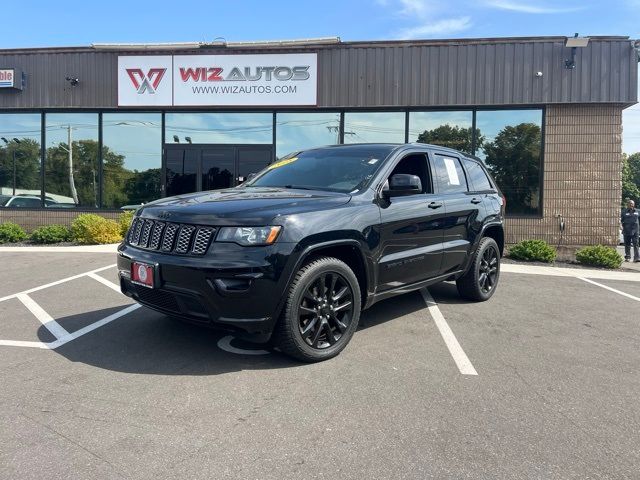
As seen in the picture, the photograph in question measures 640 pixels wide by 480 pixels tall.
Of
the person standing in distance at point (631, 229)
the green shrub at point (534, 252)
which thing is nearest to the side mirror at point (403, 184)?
the green shrub at point (534, 252)

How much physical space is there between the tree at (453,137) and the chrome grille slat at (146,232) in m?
10.1

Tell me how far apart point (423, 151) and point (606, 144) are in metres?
9.34

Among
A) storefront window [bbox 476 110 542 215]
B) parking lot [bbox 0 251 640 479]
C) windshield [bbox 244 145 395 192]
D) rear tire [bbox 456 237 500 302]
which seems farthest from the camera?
storefront window [bbox 476 110 542 215]

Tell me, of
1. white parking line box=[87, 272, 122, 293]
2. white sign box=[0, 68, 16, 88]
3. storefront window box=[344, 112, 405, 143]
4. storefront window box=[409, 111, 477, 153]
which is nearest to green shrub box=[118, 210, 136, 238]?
white parking line box=[87, 272, 122, 293]

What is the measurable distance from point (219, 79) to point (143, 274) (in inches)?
406

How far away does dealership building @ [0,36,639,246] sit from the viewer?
12422 mm

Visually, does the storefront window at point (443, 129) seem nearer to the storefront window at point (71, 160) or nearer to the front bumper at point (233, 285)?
the storefront window at point (71, 160)

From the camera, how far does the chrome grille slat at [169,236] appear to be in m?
3.88

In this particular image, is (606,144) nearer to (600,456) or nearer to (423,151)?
(423,151)

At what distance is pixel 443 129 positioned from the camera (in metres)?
13.1

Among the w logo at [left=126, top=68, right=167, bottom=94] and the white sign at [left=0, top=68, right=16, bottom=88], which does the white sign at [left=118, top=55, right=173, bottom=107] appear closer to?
the w logo at [left=126, top=68, right=167, bottom=94]

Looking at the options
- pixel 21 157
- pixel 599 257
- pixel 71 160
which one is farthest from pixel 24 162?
pixel 599 257

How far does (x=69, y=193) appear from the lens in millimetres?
14258

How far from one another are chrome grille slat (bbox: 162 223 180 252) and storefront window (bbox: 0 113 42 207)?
1244 cm
